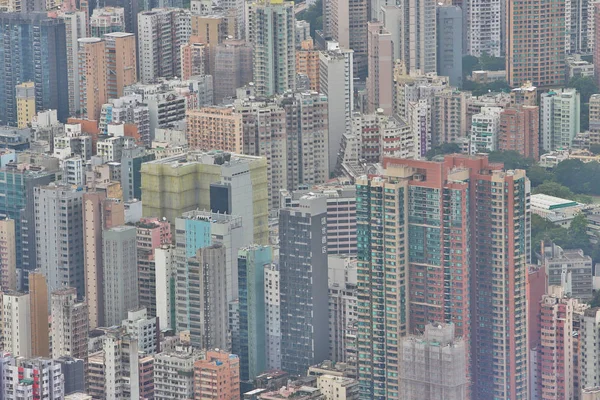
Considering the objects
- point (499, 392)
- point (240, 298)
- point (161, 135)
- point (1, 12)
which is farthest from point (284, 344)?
point (1, 12)

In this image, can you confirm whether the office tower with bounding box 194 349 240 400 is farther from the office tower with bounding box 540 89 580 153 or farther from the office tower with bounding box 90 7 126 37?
the office tower with bounding box 90 7 126 37

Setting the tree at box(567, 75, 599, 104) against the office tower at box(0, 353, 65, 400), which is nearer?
the office tower at box(0, 353, 65, 400)

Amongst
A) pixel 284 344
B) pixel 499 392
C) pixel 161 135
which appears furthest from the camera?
pixel 161 135

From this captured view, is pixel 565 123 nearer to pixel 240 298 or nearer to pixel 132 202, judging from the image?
pixel 132 202

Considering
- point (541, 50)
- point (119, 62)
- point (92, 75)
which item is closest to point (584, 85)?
point (541, 50)

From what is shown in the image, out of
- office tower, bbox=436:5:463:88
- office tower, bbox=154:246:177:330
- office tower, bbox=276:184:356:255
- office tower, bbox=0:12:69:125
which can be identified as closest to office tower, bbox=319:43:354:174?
office tower, bbox=436:5:463:88

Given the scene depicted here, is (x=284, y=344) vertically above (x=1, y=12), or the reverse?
(x=1, y=12)

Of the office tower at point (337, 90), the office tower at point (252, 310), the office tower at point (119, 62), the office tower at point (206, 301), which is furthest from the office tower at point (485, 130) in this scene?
the office tower at point (206, 301)
